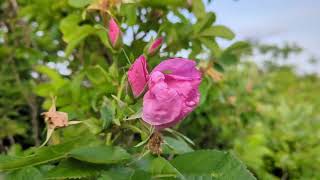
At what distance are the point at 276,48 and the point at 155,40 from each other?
10182mm

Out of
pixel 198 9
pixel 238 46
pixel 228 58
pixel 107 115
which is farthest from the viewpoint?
pixel 228 58

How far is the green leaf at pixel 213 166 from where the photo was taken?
913 mm

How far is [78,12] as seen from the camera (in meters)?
1.59

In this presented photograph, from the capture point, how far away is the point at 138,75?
0.91 m

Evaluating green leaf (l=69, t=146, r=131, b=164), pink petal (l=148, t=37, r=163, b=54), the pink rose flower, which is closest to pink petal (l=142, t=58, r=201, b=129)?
the pink rose flower

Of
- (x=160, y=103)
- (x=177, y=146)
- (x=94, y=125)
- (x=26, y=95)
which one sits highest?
(x=160, y=103)

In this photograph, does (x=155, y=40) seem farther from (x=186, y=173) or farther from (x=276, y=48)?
(x=276, y=48)

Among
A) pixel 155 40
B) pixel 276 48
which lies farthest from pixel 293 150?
pixel 276 48

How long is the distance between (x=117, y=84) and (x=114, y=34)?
11cm

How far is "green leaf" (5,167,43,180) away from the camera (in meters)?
0.91

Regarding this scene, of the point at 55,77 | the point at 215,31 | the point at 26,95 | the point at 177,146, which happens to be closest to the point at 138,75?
the point at 177,146

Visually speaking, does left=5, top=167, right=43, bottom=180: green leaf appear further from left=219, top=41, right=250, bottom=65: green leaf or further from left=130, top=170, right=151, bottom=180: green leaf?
left=219, top=41, right=250, bottom=65: green leaf

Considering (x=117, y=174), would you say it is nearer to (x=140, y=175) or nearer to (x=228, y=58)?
(x=140, y=175)

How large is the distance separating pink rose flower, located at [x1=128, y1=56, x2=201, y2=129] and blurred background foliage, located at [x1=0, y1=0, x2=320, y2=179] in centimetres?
8
